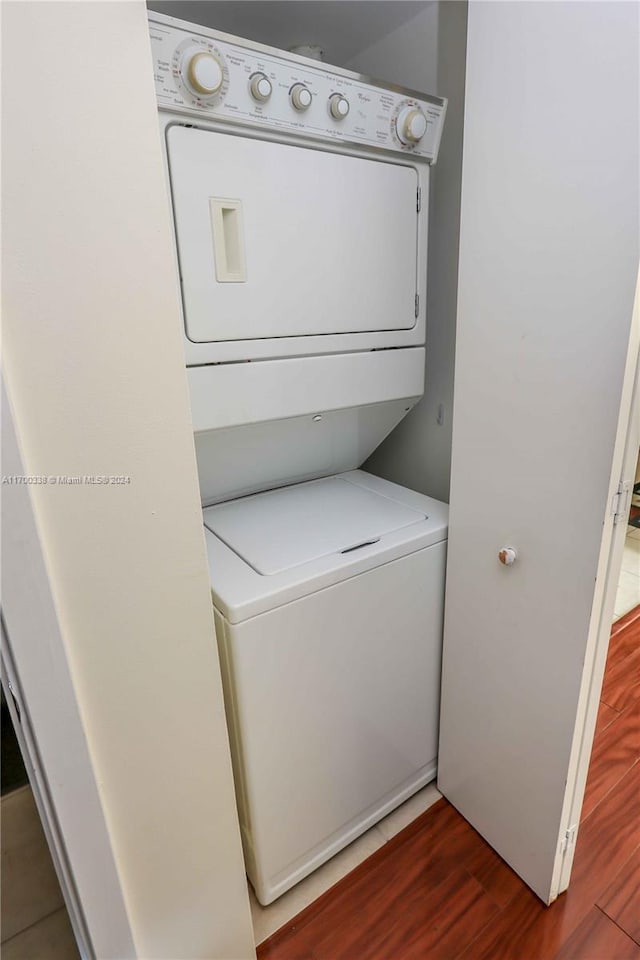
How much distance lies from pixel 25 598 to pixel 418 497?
1.28m

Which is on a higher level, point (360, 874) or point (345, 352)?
point (345, 352)

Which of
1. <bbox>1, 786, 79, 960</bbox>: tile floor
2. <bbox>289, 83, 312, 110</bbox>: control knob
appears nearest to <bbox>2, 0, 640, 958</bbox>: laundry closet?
<bbox>289, 83, 312, 110</bbox>: control knob

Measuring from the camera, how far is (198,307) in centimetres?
120

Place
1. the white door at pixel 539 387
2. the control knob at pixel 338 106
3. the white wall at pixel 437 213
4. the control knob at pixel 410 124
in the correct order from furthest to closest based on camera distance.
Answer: the white wall at pixel 437 213
the control knob at pixel 410 124
the control knob at pixel 338 106
the white door at pixel 539 387

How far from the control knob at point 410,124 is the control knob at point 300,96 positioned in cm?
29

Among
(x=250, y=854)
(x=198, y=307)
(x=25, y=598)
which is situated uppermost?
(x=198, y=307)

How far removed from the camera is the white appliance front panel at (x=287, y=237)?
1153 millimetres

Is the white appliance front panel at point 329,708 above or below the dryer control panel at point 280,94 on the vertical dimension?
below

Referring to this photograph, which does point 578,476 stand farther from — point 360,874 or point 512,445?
point 360,874

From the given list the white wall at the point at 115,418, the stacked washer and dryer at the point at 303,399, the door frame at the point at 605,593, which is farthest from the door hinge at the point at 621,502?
the white wall at the point at 115,418

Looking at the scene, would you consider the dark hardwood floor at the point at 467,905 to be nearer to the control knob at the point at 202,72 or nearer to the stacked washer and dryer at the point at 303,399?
the stacked washer and dryer at the point at 303,399

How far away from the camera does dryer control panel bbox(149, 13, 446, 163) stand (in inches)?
41.0

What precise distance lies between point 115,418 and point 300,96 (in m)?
0.90

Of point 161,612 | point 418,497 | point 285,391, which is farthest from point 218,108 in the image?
point 418,497
